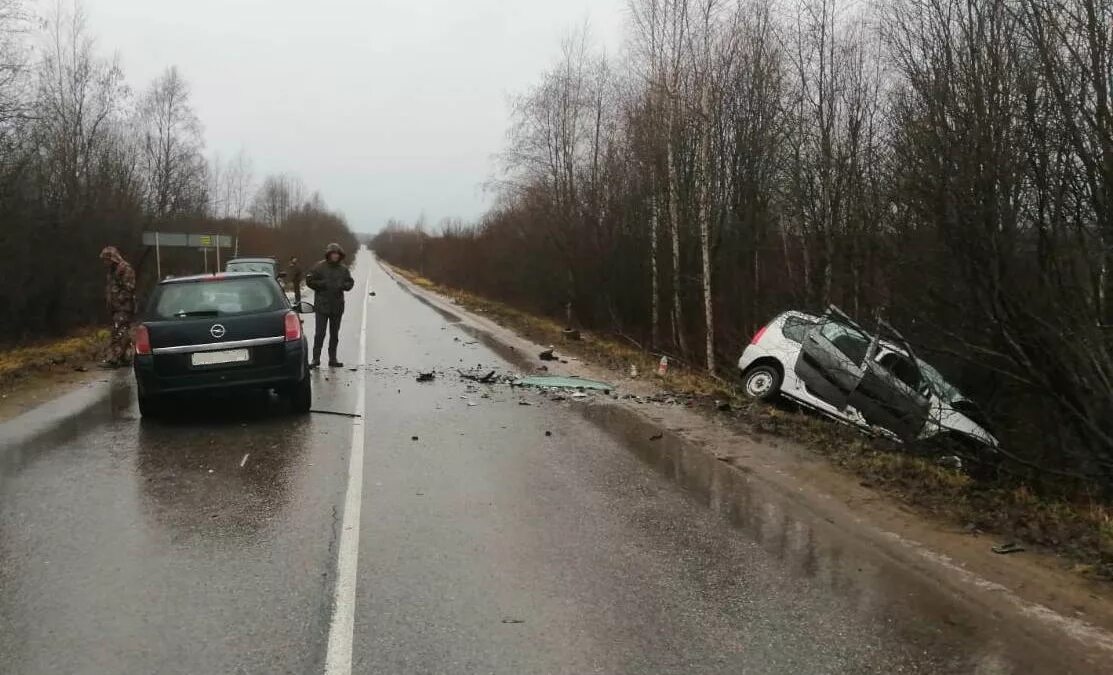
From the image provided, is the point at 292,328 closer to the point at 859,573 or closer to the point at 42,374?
the point at 42,374

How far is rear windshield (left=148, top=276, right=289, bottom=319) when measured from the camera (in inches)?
326

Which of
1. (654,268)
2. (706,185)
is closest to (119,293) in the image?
(706,185)

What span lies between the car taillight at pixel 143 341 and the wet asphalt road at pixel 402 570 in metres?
0.87

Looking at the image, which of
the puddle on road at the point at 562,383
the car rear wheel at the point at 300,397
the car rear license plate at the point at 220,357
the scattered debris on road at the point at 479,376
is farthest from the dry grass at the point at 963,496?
the car rear license plate at the point at 220,357

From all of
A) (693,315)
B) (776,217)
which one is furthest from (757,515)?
(693,315)

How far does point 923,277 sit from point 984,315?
0.83 m

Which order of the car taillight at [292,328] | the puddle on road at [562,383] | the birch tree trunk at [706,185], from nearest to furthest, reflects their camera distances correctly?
the car taillight at [292,328] → the puddle on road at [562,383] → the birch tree trunk at [706,185]

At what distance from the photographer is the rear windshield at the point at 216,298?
8.29m

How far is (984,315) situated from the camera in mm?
6848

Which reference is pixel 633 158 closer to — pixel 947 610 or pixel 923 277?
pixel 923 277

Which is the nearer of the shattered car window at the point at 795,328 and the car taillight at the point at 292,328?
the car taillight at the point at 292,328

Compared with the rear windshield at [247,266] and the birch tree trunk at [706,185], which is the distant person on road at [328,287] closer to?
the birch tree trunk at [706,185]

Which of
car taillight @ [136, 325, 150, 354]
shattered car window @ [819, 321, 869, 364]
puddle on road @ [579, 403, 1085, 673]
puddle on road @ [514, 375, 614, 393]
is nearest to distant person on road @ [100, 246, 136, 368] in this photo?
car taillight @ [136, 325, 150, 354]

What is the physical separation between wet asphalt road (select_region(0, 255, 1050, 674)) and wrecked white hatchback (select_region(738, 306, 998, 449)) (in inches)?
115
